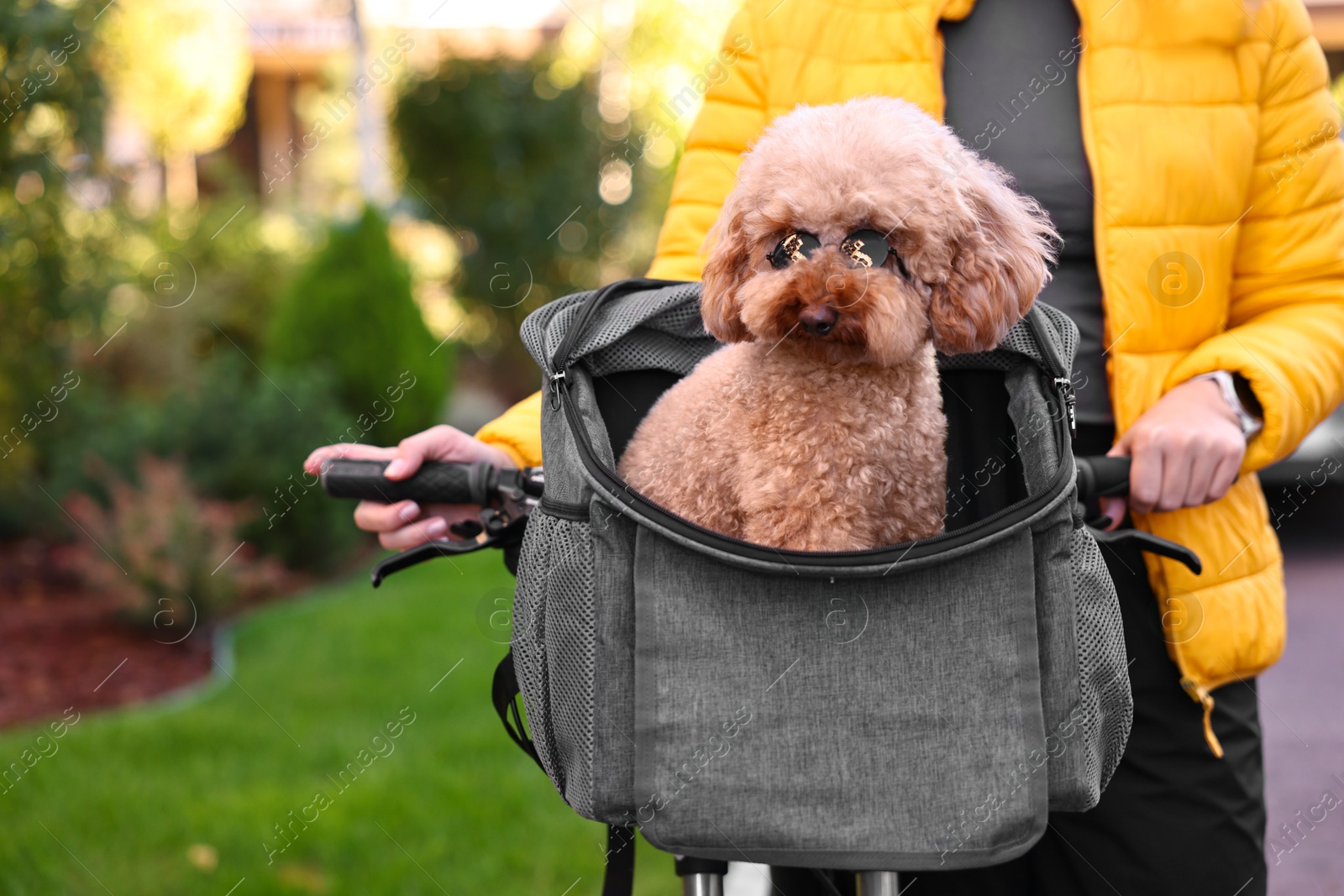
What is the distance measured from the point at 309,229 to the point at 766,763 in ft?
43.6

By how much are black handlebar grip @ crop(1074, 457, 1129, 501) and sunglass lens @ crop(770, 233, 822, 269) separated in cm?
48

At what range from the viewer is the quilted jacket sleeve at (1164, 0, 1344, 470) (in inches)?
62.6

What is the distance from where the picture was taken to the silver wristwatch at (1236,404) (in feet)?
5.13

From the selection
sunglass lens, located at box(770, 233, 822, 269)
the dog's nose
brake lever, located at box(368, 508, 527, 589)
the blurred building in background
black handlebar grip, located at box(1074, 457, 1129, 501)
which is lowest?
the blurred building in background

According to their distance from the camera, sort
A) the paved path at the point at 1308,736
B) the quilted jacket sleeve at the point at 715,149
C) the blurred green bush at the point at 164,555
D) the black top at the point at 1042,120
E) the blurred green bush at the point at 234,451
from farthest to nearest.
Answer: the blurred green bush at the point at 234,451 → the blurred green bush at the point at 164,555 → the paved path at the point at 1308,736 → the quilted jacket sleeve at the point at 715,149 → the black top at the point at 1042,120

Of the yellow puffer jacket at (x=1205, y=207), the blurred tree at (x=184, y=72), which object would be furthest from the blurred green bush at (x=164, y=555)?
the blurred tree at (x=184, y=72)

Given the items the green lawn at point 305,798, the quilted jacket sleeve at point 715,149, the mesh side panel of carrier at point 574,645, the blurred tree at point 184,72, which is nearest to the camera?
the mesh side panel of carrier at point 574,645

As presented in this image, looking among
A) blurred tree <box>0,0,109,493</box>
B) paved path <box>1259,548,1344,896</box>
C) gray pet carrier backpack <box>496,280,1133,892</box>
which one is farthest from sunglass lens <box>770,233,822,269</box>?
blurred tree <box>0,0,109,493</box>

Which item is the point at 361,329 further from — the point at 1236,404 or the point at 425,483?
the point at 1236,404

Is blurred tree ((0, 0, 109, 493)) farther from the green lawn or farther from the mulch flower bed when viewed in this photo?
the green lawn

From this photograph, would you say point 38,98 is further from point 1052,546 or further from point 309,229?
point 309,229

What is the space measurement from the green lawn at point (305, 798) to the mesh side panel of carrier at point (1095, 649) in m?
2.40

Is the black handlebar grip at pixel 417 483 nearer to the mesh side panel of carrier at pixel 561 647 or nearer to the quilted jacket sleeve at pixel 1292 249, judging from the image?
the mesh side panel of carrier at pixel 561 647

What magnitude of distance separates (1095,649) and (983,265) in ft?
1.75
